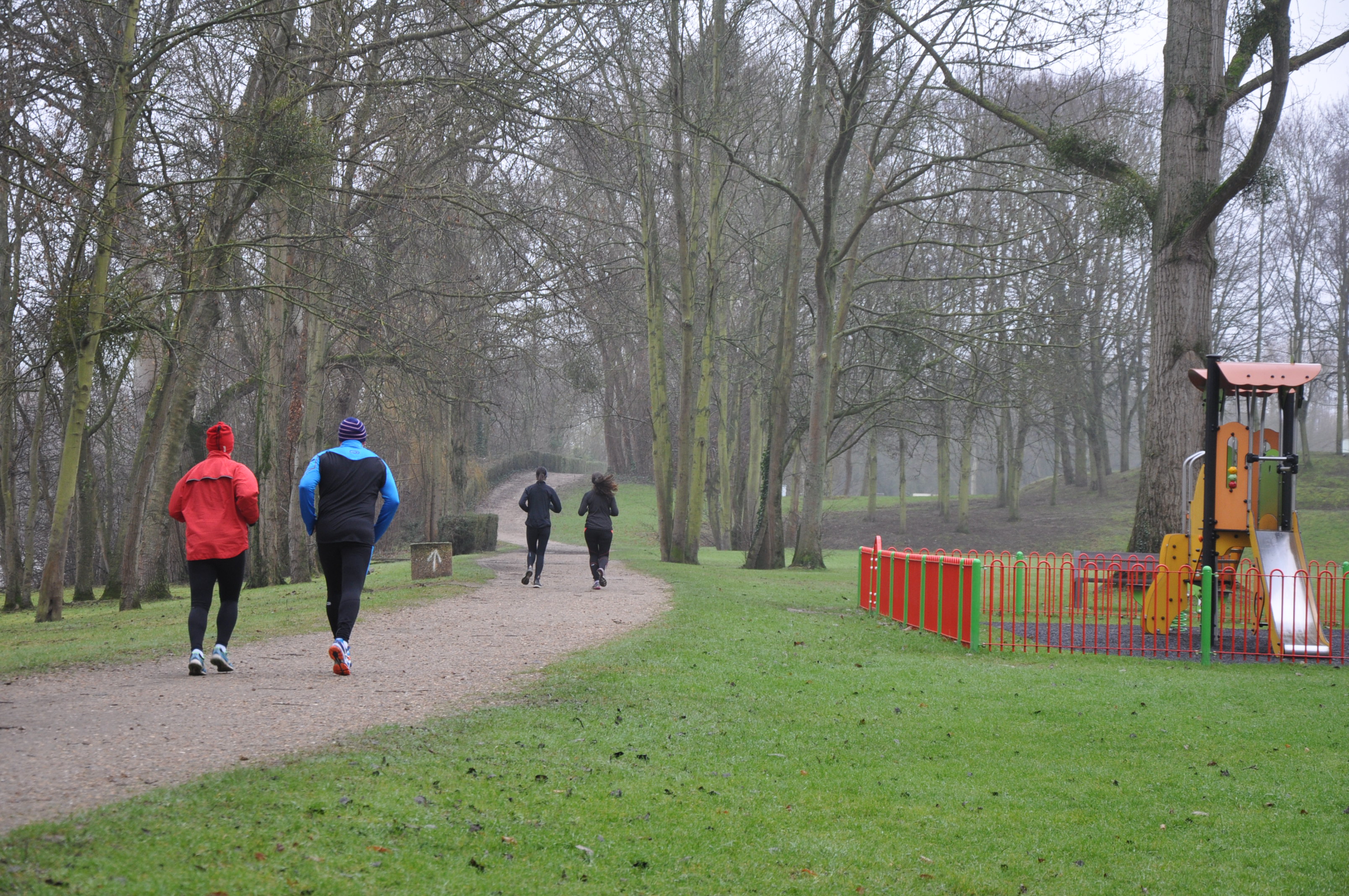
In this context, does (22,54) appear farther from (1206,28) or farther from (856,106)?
(1206,28)

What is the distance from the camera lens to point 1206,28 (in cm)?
1584

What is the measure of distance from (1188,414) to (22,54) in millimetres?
17369

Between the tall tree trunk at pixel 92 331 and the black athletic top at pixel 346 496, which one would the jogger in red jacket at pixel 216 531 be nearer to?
the black athletic top at pixel 346 496

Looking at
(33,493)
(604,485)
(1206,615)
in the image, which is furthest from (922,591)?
(33,493)

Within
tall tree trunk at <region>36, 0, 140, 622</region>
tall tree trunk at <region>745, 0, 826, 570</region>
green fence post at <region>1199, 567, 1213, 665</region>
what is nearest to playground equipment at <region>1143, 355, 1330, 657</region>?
green fence post at <region>1199, 567, 1213, 665</region>

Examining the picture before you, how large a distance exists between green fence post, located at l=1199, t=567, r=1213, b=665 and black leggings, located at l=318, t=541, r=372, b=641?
858cm

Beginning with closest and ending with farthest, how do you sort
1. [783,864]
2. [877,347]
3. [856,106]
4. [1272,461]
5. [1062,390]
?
[783,864]
[1272,461]
[856,106]
[877,347]
[1062,390]

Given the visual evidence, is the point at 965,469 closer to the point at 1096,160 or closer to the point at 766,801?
the point at 1096,160

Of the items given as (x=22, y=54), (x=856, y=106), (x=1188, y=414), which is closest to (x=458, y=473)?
(x=856, y=106)

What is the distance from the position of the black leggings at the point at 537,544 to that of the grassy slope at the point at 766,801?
7.46m

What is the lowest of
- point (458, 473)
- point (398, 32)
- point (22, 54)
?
point (458, 473)

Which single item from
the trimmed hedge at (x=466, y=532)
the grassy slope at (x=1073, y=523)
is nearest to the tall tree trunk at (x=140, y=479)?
the trimmed hedge at (x=466, y=532)

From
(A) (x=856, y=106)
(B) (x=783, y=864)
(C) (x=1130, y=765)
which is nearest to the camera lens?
(B) (x=783, y=864)

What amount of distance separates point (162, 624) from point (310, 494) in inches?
258
